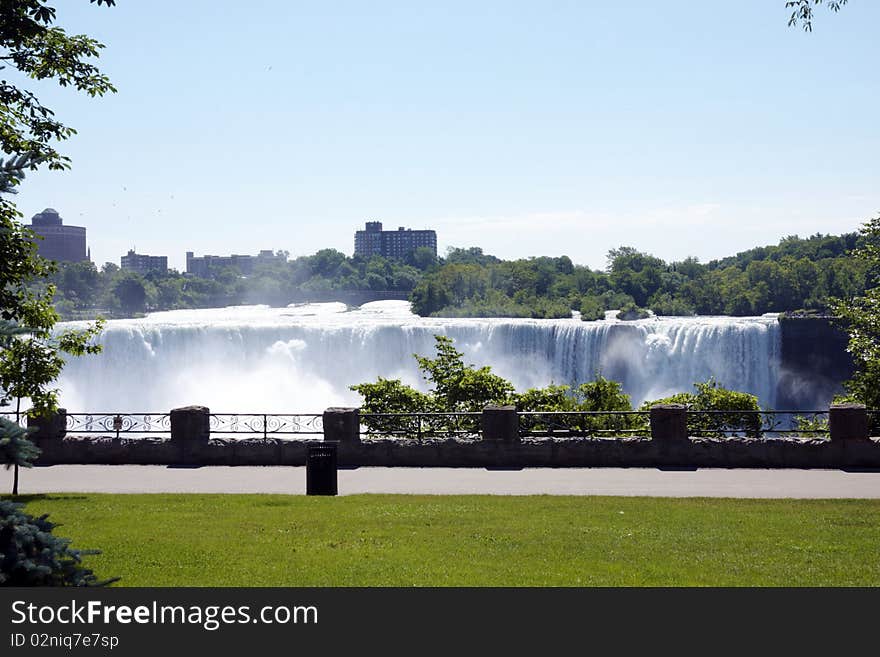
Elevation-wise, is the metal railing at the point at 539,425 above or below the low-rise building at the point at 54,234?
below

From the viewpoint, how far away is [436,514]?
11.8 meters

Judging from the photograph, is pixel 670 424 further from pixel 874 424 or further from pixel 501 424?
pixel 874 424

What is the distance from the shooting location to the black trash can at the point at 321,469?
14.2m

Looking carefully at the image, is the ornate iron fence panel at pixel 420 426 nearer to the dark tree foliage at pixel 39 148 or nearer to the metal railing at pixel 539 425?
the metal railing at pixel 539 425

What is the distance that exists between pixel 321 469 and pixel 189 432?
513cm

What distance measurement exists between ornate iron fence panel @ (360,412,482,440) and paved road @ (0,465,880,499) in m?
2.14

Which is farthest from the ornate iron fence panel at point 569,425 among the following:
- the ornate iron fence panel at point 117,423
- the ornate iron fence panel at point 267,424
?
the ornate iron fence panel at point 117,423

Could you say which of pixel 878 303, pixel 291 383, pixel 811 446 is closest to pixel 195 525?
pixel 811 446

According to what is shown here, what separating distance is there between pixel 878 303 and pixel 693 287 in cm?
8216

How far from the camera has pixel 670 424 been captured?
17266 mm

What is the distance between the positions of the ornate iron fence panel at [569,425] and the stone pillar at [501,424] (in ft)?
0.71

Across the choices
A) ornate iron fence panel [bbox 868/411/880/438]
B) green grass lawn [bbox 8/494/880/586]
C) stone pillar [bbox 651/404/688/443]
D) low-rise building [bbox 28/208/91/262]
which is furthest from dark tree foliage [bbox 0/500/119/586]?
low-rise building [bbox 28/208/91/262]

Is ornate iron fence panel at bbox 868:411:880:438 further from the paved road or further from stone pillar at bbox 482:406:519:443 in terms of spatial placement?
stone pillar at bbox 482:406:519:443
